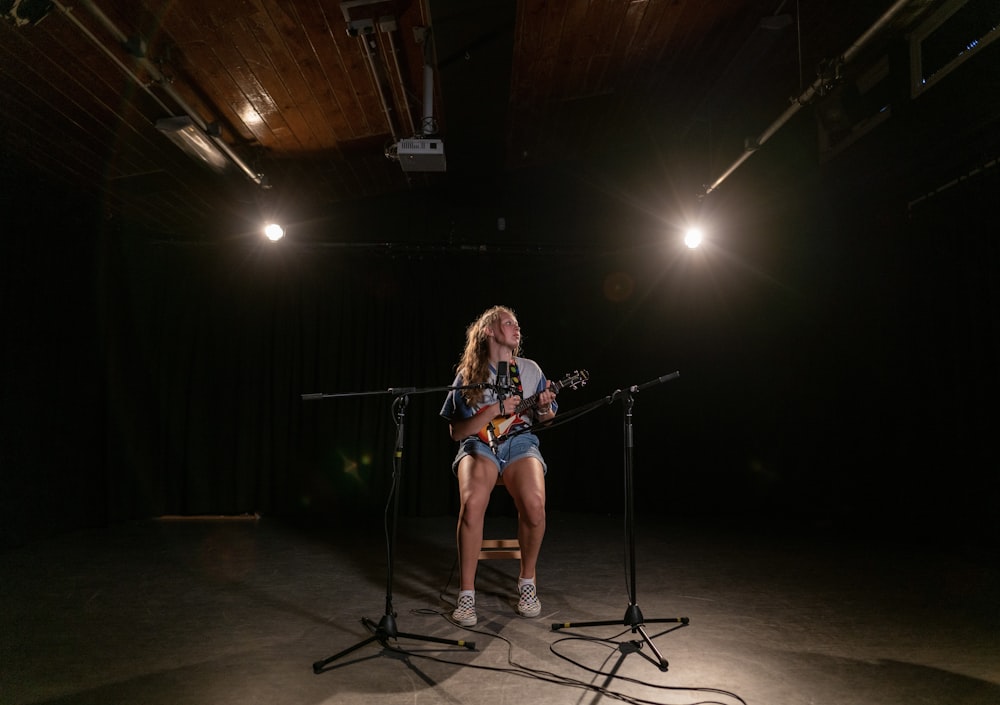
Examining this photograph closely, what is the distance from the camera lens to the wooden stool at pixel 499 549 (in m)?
3.33

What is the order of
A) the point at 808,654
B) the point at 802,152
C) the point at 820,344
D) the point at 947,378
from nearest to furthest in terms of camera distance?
the point at 808,654 → the point at 947,378 → the point at 802,152 → the point at 820,344

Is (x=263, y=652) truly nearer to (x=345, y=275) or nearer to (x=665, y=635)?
(x=665, y=635)

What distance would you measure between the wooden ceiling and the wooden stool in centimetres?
269

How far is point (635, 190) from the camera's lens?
6.62 meters

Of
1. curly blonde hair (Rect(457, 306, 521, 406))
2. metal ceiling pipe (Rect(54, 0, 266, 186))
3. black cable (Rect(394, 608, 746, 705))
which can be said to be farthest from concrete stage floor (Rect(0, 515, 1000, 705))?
metal ceiling pipe (Rect(54, 0, 266, 186))

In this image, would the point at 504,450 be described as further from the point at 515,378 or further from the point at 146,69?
the point at 146,69

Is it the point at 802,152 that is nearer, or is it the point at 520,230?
the point at 802,152

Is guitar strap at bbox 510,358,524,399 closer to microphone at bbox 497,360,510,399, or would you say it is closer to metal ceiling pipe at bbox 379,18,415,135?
microphone at bbox 497,360,510,399

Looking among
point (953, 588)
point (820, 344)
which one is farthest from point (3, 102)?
point (820, 344)

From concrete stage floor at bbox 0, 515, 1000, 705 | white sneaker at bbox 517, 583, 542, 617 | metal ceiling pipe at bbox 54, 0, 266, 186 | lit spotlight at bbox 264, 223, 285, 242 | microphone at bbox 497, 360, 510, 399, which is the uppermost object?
metal ceiling pipe at bbox 54, 0, 266, 186

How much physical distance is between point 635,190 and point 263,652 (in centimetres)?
564

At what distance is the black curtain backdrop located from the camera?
18.3 ft

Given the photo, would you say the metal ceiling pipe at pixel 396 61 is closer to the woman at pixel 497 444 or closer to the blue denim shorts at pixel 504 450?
the woman at pixel 497 444

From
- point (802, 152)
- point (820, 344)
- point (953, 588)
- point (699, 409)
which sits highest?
point (802, 152)
